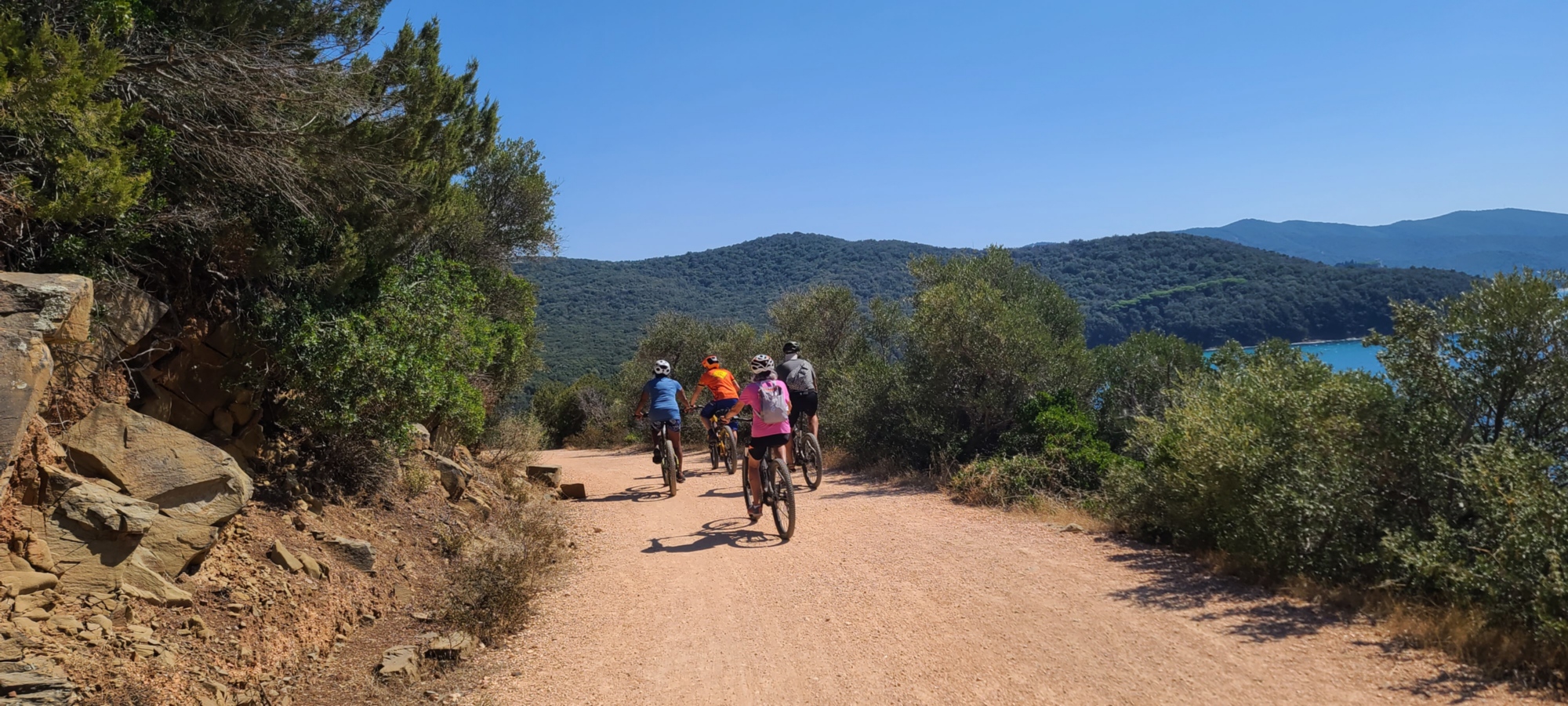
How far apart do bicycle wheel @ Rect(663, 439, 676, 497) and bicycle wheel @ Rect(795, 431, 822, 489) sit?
6.09ft

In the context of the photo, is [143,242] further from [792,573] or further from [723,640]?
[792,573]

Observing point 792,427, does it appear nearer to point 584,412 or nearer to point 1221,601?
point 1221,601

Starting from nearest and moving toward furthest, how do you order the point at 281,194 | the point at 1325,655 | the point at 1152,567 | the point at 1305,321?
1. the point at 1325,655
2. the point at 281,194
3. the point at 1152,567
4. the point at 1305,321

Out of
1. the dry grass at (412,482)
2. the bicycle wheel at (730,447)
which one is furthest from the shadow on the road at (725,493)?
the dry grass at (412,482)

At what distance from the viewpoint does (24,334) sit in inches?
169

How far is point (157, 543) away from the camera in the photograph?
5.07 m

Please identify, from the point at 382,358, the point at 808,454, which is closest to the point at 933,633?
the point at 382,358

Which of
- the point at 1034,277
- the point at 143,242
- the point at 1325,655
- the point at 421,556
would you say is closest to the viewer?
the point at 1325,655

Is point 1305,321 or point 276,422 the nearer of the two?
point 276,422

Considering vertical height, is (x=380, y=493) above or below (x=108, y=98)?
below

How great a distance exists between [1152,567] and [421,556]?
21.6ft

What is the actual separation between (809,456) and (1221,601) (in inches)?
271

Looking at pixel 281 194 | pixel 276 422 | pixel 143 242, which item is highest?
pixel 281 194

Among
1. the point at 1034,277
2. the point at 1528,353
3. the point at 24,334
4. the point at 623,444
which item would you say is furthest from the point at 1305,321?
the point at 24,334
